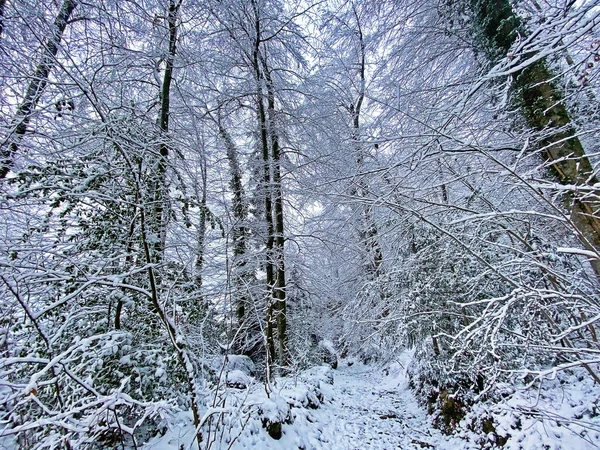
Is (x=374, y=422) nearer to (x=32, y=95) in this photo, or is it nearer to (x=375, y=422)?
(x=375, y=422)

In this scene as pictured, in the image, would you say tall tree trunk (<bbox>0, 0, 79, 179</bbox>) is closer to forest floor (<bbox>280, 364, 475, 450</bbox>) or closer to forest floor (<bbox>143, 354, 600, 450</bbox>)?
forest floor (<bbox>143, 354, 600, 450</bbox>)

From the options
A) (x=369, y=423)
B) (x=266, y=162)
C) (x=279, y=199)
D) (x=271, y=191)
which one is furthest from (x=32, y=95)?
(x=369, y=423)

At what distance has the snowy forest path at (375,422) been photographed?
437cm

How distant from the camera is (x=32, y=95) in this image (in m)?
2.97

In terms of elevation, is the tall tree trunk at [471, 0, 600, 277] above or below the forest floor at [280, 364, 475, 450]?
above

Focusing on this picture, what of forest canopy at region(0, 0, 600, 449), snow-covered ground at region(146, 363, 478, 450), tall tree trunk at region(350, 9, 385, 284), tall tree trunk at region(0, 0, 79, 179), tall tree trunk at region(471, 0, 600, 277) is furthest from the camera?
tall tree trunk at region(350, 9, 385, 284)

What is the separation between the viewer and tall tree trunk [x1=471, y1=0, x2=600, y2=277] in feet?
8.70

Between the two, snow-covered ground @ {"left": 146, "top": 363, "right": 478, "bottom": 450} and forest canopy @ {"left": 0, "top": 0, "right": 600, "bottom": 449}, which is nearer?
forest canopy @ {"left": 0, "top": 0, "right": 600, "bottom": 449}

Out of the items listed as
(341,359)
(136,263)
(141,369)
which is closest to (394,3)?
(136,263)

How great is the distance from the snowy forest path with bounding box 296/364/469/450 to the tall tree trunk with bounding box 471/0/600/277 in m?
3.88

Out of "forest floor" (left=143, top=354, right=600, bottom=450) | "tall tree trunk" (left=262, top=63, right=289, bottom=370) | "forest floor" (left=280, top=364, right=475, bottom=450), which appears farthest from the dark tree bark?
"forest floor" (left=280, top=364, right=475, bottom=450)

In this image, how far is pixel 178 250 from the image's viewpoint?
391 cm

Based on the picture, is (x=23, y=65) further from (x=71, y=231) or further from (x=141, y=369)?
(x=141, y=369)

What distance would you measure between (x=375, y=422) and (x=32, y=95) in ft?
23.5
